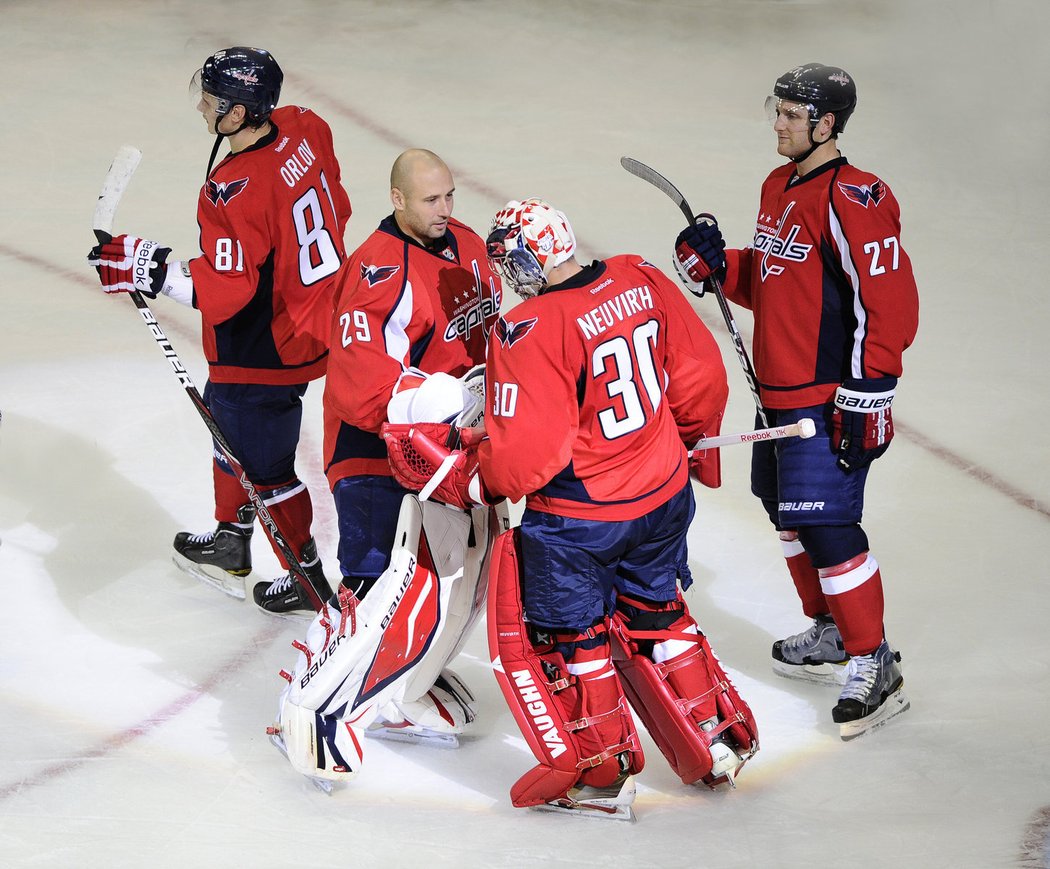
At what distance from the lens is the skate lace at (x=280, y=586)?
153 inches

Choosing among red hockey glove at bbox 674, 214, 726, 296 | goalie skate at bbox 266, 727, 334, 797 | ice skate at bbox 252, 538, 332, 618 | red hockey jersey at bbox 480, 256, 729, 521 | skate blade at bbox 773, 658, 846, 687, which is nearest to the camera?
red hockey jersey at bbox 480, 256, 729, 521

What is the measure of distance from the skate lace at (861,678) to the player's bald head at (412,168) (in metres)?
1.44

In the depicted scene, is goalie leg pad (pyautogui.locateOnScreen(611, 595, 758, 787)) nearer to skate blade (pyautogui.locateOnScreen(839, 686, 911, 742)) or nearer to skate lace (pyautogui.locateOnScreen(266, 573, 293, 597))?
skate blade (pyautogui.locateOnScreen(839, 686, 911, 742))

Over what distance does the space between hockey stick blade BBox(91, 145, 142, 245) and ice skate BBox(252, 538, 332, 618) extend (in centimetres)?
98

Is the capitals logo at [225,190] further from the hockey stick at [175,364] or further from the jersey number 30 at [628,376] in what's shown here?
the jersey number 30 at [628,376]

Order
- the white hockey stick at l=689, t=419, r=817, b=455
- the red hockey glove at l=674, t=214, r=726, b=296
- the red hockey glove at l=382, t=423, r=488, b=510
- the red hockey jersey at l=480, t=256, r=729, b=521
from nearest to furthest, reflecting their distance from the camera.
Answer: the red hockey jersey at l=480, t=256, r=729, b=521 < the red hockey glove at l=382, t=423, r=488, b=510 < the white hockey stick at l=689, t=419, r=817, b=455 < the red hockey glove at l=674, t=214, r=726, b=296

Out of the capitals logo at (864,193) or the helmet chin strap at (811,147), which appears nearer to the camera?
the capitals logo at (864,193)

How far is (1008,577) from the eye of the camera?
3963mm

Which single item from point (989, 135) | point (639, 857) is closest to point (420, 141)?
point (989, 135)

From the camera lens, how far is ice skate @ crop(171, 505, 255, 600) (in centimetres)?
399

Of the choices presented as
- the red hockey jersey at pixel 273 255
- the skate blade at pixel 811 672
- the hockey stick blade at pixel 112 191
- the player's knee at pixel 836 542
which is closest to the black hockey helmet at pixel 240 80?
the red hockey jersey at pixel 273 255

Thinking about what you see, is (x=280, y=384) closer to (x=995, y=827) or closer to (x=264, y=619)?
(x=264, y=619)

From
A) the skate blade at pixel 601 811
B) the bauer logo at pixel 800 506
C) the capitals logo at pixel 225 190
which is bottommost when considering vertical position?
the skate blade at pixel 601 811

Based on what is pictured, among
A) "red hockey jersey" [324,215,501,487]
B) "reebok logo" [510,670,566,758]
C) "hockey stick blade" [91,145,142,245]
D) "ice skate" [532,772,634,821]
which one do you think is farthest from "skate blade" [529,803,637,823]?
"hockey stick blade" [91,145,142,245]
